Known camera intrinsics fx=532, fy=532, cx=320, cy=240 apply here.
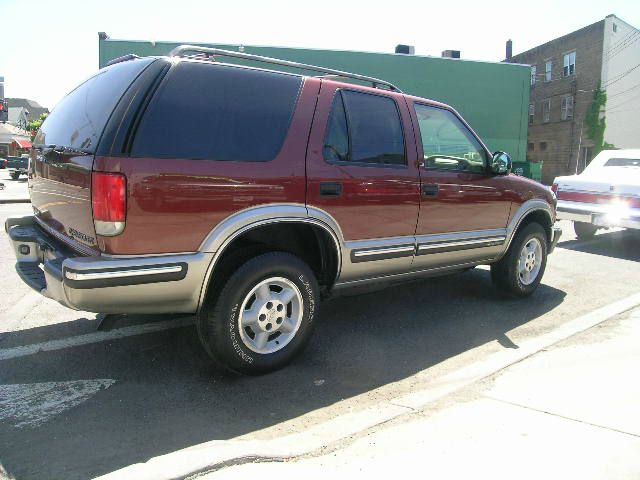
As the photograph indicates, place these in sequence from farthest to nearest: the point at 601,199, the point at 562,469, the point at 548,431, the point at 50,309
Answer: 1. the point at 601,199
2. the point at 50,309
3. the point at 548,431
4. the point at 562,469

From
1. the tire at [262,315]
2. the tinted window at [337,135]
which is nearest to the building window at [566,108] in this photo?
the tinted window at [337,135]

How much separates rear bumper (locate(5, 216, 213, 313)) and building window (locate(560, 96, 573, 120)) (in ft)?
117

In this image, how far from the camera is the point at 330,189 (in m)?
3.62

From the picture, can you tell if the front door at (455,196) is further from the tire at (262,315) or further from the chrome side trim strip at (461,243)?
the tire at (262,315)

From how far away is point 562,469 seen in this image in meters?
2.46

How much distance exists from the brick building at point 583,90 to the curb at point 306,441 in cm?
3269

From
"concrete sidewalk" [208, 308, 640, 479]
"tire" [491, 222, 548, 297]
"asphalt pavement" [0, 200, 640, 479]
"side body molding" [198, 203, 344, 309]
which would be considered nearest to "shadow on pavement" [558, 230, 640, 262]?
"asphalt pavement" [0, 200, 640, 479]

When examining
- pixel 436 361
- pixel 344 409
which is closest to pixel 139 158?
pixel 344 409

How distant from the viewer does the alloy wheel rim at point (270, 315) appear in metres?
3.39

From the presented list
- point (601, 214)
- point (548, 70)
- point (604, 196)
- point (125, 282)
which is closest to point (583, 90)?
point (548, 70)

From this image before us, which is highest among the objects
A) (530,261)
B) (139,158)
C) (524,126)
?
(524,126)

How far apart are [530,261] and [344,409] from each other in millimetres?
3258

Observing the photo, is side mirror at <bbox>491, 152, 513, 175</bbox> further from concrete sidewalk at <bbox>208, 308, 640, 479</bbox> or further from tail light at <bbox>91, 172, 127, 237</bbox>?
tail light at <bbox>91, 172, 127, 237</bbox>

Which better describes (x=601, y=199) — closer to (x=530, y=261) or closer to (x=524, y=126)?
(x=530, y=261)
